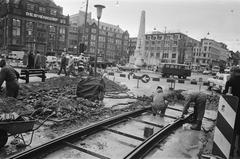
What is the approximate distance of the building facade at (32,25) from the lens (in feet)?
207

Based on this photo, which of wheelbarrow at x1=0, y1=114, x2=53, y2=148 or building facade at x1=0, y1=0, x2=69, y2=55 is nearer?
wheelbarrow at x1=0, y1=114, x2=53, y2=148

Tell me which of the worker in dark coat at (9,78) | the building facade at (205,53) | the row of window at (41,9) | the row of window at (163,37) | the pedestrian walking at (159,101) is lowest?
the pedestrian walking at (159,101)

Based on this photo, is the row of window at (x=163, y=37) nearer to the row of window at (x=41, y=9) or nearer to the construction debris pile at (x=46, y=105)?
the row of window at (x=41, y=9)

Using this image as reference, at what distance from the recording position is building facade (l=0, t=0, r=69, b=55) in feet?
207

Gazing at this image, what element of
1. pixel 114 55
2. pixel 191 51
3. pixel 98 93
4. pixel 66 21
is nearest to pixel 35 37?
pixel 66 21

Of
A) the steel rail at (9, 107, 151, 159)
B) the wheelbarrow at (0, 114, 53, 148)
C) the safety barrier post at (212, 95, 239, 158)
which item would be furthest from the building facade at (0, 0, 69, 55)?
the safety barrier post at (212, 95, 239, 158)

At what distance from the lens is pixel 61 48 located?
73188mm

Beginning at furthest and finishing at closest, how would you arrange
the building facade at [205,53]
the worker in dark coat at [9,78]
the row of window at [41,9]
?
the building facade at [205,53] → the row of window at [41,9] → the worker in dark coat at [9,78]

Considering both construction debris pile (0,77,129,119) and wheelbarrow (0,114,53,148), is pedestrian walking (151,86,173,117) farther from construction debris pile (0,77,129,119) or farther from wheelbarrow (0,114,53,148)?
wheelbarrow (0,114,53,148)

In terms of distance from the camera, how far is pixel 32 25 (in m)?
66.8

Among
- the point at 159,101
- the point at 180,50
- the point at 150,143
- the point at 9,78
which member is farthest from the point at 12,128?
the point at 180,50

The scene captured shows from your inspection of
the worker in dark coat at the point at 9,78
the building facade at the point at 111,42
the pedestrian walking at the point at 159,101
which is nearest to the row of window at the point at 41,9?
the building facade at the point at 111,42

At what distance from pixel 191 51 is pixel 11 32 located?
271 feet

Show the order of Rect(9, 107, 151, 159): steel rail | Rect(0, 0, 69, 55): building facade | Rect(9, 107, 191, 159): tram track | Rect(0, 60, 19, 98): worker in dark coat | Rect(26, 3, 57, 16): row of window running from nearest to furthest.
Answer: Rect(9, 107, 151, 159): steel rail
Rect(9, 107, 191, 159): tram track
Rect(0, 60, 19, 98): worker in dark coat
Rect(0, 0, 69, 55): building facade
Rect(26, 3, 57, 16): row of window
